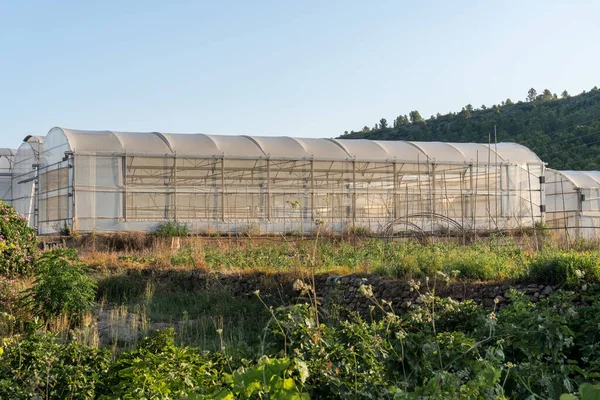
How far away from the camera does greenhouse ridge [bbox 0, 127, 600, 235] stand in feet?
70.5

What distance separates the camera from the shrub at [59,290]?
8492 millimetres

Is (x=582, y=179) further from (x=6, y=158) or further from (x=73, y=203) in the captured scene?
(x=6, y=158)

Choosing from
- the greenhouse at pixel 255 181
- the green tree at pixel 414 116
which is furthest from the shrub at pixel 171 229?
the green tree at pixel 414 116

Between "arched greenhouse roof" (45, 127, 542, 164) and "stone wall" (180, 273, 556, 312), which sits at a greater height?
"arched greenhouse roof" (45, 127, 542, 164)

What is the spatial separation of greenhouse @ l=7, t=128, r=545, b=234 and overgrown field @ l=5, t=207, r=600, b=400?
32.1 ft

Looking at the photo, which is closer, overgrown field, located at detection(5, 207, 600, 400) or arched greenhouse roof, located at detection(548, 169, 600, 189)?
overgrown field, located at detection(5, 207, 600, 400)

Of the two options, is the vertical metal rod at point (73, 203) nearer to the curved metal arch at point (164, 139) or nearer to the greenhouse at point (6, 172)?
the curved metal arch at point (164, 139)

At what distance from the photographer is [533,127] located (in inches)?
1677

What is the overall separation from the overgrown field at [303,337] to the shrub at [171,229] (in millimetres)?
8329

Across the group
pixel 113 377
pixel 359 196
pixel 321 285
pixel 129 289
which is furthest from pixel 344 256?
pixel 359 196

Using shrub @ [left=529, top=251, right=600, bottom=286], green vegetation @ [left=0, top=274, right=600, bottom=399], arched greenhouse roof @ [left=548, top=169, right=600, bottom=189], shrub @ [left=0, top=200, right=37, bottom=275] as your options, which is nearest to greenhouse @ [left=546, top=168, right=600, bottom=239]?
arched greenhouse roof @ [left=548, top=169, right=600, bottom=189]

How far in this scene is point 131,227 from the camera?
69.9 ft

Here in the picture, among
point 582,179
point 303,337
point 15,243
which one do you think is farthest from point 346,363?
point 582,179

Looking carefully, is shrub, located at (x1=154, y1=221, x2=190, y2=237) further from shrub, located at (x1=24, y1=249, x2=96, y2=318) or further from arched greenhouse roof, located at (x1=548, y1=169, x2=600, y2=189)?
arched greenhouse roof, located at (x1=548, y1=169, x2=600, y2=189)
